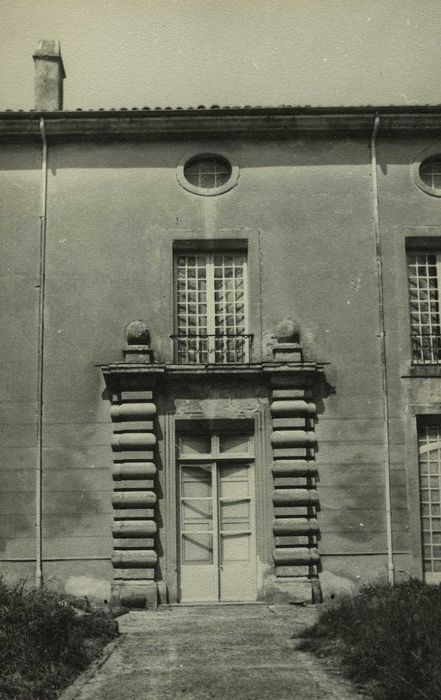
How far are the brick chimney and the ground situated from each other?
8442 millimetres

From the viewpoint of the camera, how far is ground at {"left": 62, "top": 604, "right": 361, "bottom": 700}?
8.22 metres

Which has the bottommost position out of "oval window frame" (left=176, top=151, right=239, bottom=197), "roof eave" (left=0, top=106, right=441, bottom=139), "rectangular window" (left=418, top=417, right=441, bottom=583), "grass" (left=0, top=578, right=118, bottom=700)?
"grass" (left=0, top=578, right=118, bottom=700)

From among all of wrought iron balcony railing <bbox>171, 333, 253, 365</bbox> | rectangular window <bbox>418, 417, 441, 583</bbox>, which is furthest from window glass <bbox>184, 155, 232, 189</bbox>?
rectangular window <bbox>418, 417, 441, 583</bbox>

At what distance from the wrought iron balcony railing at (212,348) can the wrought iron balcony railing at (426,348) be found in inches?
102

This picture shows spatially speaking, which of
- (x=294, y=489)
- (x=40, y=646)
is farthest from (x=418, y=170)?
(x=40, y=646)

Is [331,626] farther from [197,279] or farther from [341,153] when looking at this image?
[341,153]

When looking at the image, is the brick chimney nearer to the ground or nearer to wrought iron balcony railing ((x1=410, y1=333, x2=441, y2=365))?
wrought iron balcony railing ((x1=410, y1=333, x2=441, y2=365))

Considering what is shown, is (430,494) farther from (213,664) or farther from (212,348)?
(213,664)

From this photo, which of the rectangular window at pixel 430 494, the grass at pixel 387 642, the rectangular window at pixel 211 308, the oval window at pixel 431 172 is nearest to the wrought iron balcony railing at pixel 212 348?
the rectangular window at pixel 211 308

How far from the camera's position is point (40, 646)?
8898mm

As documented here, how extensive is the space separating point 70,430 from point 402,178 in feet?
21.5

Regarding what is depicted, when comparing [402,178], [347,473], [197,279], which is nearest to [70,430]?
[197,279]

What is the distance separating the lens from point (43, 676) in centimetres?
840

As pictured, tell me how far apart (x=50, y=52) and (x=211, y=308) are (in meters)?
Answer: 5.20
